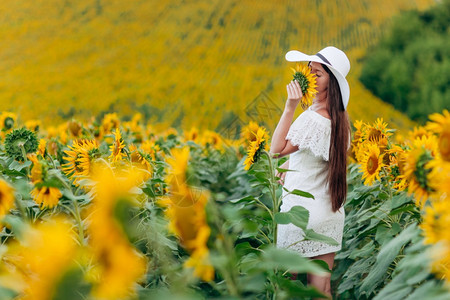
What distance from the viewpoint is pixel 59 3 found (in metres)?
6.00

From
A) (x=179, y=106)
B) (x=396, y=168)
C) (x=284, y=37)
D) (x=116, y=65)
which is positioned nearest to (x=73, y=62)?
(x=116, y=65)

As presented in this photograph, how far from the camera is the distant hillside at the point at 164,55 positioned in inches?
199

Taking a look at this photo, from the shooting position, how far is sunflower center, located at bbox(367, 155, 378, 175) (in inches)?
59.0

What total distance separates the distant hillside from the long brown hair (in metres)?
2.43

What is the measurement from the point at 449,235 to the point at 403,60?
25.9 ft

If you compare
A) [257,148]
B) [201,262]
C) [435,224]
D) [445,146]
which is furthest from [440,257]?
[257,148]

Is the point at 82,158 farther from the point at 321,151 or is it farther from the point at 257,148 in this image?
the point at 321,151

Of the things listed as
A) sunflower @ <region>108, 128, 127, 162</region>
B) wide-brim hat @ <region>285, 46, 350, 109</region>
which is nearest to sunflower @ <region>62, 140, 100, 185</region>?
sunflower @ <region>108, 128, 127, 162</region>

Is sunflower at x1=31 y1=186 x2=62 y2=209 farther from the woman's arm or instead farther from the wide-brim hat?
the wide-brim hat

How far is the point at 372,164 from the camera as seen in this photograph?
1.51 m

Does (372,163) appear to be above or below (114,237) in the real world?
below

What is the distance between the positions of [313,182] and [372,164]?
0.79 ft

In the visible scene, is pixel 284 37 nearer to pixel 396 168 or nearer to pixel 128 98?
pixel 128 98

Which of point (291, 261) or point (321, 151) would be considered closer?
point (291, 261)
